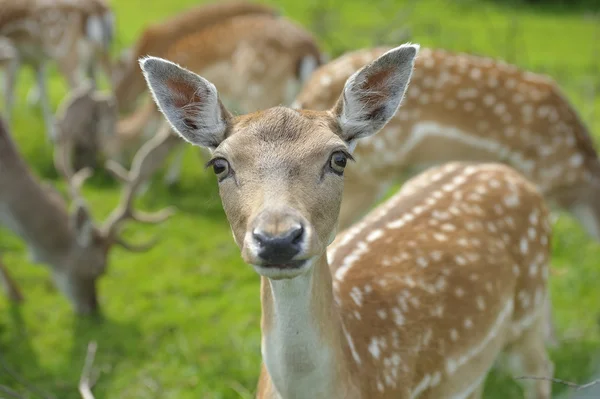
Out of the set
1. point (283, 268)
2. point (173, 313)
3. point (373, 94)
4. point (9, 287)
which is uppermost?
point (373, 94)

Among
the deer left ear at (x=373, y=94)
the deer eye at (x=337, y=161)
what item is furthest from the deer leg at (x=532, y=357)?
the deer eye at (x=337, y=161)

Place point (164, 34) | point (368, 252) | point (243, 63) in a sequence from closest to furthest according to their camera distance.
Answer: point (368, 252) < point (243, 63) < point (164, 34)

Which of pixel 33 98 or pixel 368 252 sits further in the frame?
pixel 33 98

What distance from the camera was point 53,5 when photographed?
7.04 metres

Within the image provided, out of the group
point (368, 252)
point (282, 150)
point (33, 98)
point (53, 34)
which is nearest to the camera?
point (282, 150)

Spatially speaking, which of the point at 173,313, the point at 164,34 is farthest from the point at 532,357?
the point at 164,34

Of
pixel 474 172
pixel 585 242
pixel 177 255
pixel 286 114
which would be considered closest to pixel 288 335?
pixel 286 114

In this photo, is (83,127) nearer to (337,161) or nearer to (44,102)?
(44,102)

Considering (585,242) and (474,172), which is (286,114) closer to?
(474,172)

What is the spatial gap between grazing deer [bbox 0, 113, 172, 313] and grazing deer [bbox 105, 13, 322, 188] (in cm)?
177

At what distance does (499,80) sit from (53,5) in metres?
4.59

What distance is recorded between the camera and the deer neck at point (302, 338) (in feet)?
7.14

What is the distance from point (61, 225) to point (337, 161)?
102 inches

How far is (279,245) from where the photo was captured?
184 cm
